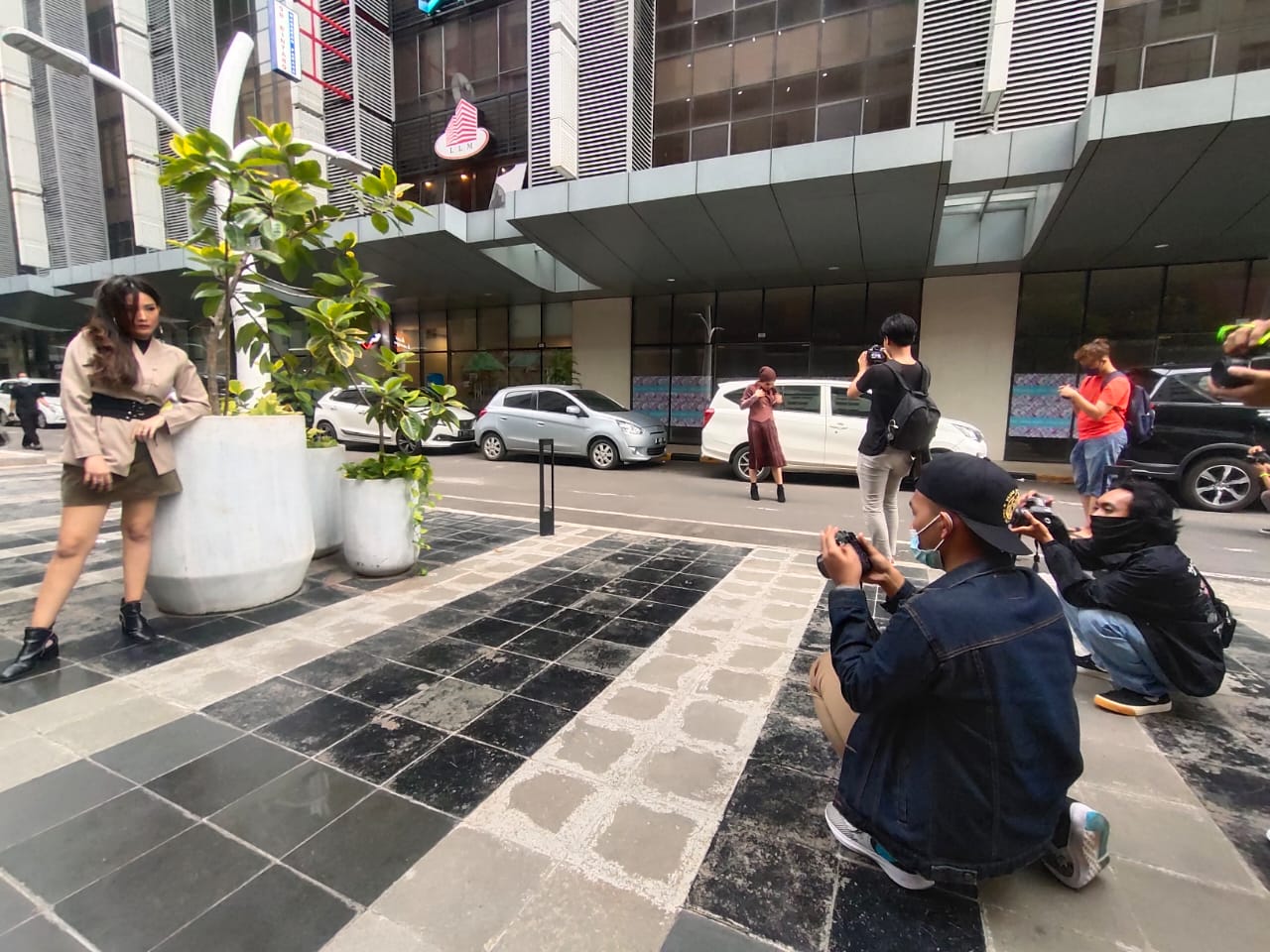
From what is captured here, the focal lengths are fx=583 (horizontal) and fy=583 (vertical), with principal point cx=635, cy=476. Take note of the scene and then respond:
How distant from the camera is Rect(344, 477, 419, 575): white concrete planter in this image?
395cm

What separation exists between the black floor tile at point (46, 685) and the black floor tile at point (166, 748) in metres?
0.64

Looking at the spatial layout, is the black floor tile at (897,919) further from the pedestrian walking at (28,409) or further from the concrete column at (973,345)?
the pedestrian walking at (28,409)

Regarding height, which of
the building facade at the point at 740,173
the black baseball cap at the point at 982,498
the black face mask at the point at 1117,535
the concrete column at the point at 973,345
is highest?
the building facade at the point at 740,173

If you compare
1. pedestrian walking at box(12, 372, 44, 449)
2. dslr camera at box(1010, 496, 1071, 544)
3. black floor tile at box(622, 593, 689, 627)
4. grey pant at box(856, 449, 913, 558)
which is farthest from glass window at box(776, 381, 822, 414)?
pedestrian walking at box(12, 372, 44, 449)

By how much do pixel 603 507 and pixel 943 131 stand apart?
6703 millimetres

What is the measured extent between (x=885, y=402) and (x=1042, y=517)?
154 cm

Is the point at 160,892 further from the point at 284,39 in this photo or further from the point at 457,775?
the point at 284,39

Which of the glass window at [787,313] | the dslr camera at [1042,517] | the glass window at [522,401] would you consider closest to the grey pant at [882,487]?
the dslr camera at [1042,517]

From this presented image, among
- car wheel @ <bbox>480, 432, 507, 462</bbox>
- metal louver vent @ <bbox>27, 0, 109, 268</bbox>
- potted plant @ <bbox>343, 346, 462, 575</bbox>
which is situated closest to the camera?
potted plant @ <bbox>343, 346, 462, 575</bbox>

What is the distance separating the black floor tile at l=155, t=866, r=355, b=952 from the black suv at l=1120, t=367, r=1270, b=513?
9.03m

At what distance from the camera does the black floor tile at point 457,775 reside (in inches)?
72.2

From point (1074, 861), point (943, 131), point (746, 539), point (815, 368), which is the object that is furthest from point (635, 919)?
point (815, 368)

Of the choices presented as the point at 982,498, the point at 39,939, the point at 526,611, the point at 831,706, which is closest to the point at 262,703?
the point at 39,939

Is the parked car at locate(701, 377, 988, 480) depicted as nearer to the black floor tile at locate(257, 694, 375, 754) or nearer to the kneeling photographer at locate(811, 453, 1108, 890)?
the black floor tile at locate(257, 694, 375, 754)
